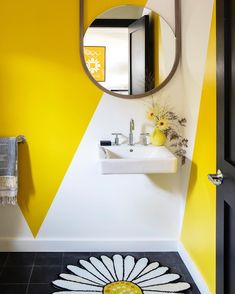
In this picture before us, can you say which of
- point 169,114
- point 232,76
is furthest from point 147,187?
point 232,76

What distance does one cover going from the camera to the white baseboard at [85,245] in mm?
3133

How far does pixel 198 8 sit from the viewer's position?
2.56 m

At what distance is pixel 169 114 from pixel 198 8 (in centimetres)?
79

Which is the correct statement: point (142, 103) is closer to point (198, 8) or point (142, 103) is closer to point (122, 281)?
point (198, 8)

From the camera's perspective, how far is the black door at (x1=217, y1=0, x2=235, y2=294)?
1547mm

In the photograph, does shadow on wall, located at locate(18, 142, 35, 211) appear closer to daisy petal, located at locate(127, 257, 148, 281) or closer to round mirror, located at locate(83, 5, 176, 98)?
round mirror, located at locate(83, 5, 176, 98)

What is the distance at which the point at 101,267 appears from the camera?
2869 millimetres

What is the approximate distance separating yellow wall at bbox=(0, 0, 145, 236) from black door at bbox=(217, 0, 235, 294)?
150 cm

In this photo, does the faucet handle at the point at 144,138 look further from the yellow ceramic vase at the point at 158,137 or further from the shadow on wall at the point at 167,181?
the shadow on wall at the point at 167,181

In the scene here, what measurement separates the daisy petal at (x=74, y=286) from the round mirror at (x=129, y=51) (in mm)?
1327

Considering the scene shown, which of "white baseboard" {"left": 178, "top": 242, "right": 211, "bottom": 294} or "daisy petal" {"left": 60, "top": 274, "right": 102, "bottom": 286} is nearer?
"white baseboard" {"left": 178, "top": 242, "right": 211, "bottom": 294}

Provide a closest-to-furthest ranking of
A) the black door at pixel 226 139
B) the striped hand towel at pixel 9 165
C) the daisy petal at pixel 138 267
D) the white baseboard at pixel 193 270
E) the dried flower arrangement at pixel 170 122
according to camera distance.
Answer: the black door at pixel 226 139
the white baseboard at pixel 193 270
the daisy petal at pixel 138 267
the striped hand towel at pixel 9 165
the dried flower arrangement at pixel 170 122

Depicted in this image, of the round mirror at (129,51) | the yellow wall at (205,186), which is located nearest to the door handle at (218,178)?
the yellow wall at (205,186)

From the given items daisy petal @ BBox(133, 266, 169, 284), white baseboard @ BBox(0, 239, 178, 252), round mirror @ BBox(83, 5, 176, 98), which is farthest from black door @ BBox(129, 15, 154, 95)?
daisy petal @ BBox(133, 266, 169, 284)
